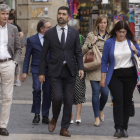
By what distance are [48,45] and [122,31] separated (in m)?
1.09

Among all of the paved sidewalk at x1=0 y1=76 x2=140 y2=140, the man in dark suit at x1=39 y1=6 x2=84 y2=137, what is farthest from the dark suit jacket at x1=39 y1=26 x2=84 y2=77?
the paved sidewalk at x1=0 y1=76 x2=140 y2=140

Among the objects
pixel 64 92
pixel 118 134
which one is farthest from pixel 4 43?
pixel 118 134

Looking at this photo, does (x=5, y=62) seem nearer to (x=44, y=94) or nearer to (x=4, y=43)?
(x=4, y=43)

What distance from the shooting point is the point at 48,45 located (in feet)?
21.4

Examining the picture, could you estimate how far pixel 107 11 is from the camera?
14953 millimetres

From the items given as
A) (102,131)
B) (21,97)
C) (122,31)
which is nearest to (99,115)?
(102,131)

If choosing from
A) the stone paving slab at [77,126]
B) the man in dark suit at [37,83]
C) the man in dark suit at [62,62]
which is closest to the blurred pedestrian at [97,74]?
the stone paving slab at [77,126]

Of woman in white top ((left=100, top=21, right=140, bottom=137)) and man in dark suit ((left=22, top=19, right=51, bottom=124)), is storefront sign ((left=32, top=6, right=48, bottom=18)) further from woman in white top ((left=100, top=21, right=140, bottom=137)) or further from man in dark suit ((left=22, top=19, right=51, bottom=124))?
woman in white top ((left=100, top=21, right=140, bottom=137))

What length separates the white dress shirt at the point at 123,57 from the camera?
6.33 metres

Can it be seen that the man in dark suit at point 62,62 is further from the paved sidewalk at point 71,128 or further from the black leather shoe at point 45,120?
the black leather shoe at point 45,120

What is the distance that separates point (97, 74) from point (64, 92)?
3.86ft

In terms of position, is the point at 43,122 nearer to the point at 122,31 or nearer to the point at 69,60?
the point at 69,60

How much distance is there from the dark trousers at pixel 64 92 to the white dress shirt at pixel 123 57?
0.72 metres

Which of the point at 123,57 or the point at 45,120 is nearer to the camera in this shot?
the point at 123,57
